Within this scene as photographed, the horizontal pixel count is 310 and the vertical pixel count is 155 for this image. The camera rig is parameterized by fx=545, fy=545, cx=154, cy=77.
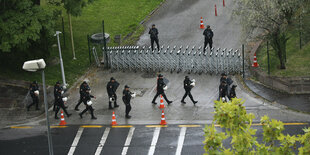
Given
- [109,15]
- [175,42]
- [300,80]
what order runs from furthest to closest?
[109,15], [175,42], [300,80]

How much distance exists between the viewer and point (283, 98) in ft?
76.4

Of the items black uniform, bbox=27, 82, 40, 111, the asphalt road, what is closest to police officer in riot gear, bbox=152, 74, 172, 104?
the asphalt road

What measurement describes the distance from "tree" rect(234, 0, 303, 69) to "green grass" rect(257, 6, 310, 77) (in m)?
0.50

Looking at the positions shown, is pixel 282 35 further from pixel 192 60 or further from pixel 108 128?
pixel 108 128

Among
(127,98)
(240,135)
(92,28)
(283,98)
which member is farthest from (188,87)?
(92,28)

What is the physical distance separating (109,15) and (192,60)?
10.6m

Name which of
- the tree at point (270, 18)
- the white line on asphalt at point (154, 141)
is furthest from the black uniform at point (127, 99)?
the tree at point (270, 18)

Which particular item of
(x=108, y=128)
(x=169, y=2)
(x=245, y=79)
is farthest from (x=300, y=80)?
(x=169, y=2)

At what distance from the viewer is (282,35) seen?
84.6ft

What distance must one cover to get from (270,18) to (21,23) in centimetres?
1141

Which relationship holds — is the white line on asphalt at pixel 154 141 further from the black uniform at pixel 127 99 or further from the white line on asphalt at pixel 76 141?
the white line on asphalt at pixel 76 141

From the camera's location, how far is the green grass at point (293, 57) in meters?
25.7

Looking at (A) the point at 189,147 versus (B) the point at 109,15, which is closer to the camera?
(A) the point at 189,147

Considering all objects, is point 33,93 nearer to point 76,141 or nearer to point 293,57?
point 76,141
